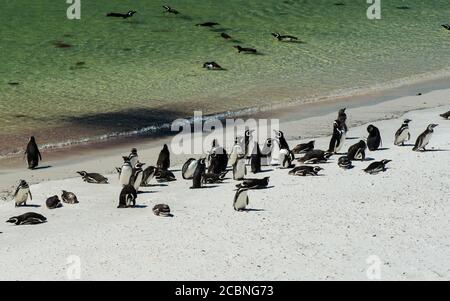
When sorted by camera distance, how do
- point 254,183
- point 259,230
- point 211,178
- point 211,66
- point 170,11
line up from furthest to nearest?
point 170,11
point 211,66
point 211,178
point 254,183
point 259,230

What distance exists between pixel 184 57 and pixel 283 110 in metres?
7.26

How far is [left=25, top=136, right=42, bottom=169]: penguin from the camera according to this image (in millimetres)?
22808

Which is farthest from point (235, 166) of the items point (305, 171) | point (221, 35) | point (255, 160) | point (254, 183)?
point (221, 35)

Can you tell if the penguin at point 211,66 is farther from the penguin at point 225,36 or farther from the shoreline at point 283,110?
the shoreline at point 283,110

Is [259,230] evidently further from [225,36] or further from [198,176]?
[225,36]

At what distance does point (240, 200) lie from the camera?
17.6m

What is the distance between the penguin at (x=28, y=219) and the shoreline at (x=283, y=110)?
21.2 feet

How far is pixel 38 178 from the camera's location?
72.5 feet

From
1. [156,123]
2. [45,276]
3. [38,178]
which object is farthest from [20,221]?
[156,123]

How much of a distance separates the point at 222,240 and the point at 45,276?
2816 mm

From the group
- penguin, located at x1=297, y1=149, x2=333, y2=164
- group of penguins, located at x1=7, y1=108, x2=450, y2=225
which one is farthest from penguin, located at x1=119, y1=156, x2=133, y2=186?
penguin, located at x1=297, y1=149, x2=333, y2=164

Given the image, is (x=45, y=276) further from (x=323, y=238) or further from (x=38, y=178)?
(x=38, y=178)

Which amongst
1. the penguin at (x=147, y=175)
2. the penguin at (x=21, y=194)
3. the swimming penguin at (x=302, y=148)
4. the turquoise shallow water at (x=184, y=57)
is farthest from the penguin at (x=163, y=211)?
the turquoise shallow water at (x=184, y=57)

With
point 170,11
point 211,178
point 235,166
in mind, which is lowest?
point 211,178
